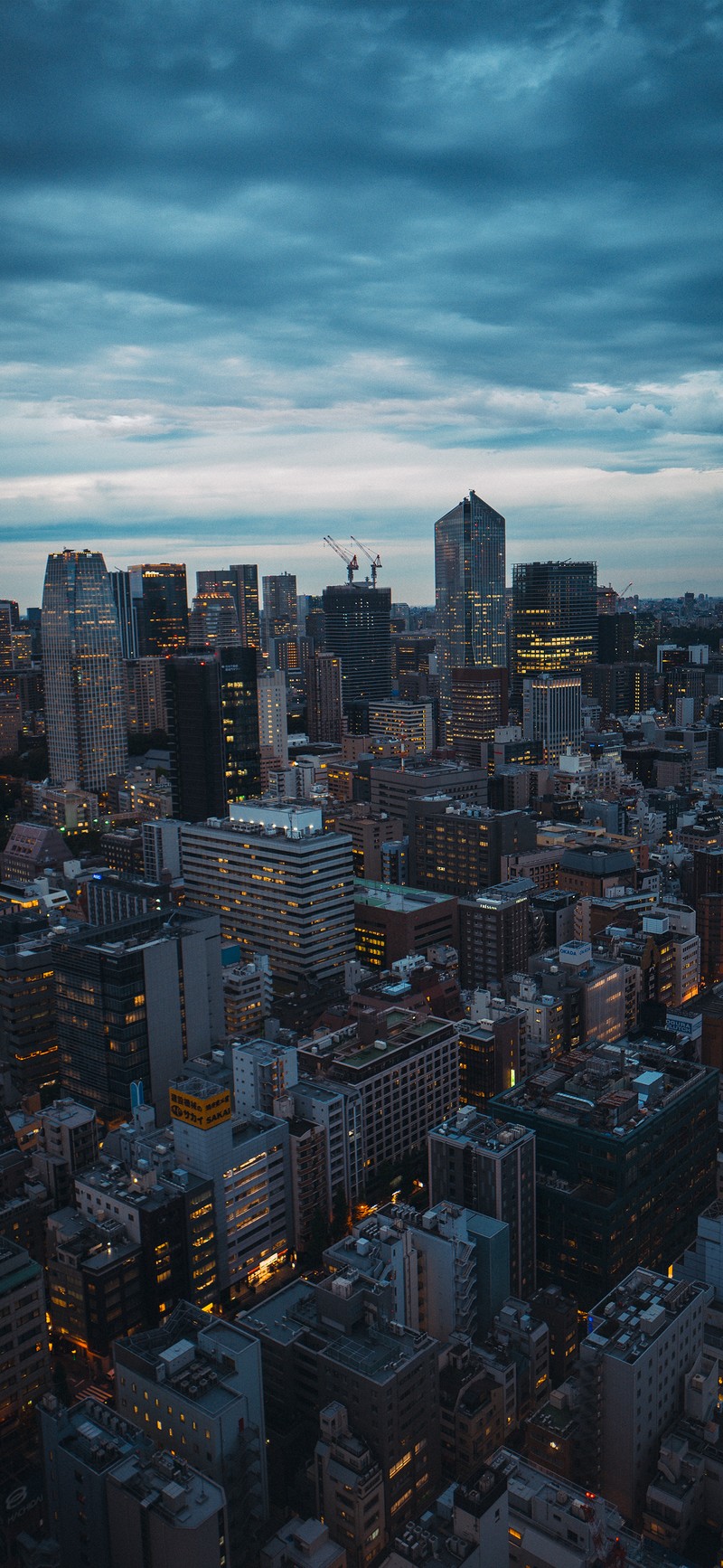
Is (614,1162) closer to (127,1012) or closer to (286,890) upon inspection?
(127,1012)

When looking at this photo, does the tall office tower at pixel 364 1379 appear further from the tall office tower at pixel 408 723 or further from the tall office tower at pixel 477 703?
the tall office tower at pixel 408 723

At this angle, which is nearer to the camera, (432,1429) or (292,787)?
(432,1429)

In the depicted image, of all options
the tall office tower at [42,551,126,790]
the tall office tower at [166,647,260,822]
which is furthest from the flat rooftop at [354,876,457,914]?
the tall office tower at [42,551,126,790]

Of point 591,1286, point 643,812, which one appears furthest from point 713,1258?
point 643,812

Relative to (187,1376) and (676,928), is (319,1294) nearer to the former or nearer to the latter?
(187,1376)

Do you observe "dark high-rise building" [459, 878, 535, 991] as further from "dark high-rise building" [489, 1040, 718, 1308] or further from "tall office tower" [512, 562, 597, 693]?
"tall office tower" [512, 562, 597, 693]

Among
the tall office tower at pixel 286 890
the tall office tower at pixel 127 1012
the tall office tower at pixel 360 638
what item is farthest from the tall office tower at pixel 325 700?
the tall office tower at pixel 127 1012
